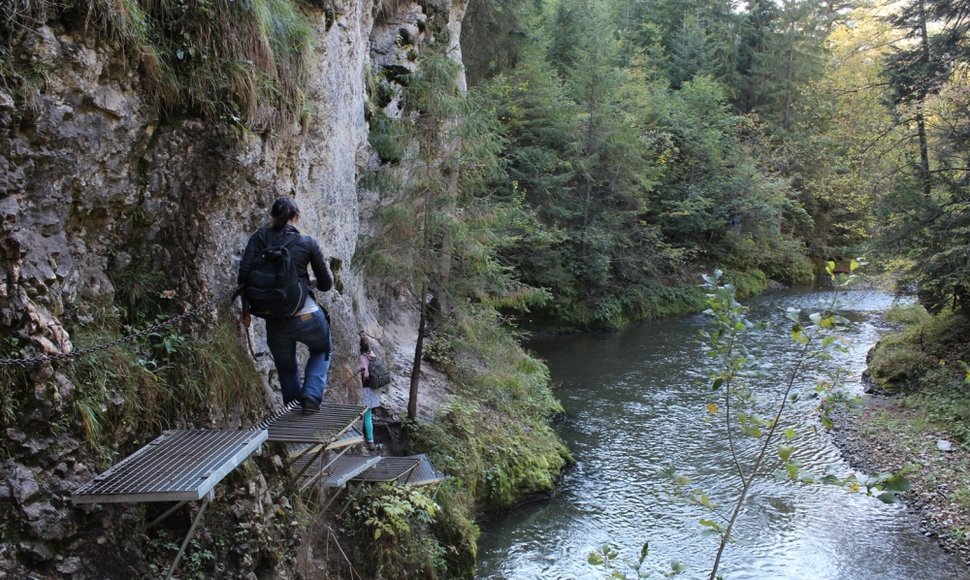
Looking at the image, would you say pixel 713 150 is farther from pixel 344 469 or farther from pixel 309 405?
pixel 309 405

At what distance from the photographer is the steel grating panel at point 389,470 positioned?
723cm

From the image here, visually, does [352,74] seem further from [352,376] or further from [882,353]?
[882,353]

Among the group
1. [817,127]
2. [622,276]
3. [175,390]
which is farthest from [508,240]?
[817,127]

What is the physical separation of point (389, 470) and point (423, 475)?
596mm

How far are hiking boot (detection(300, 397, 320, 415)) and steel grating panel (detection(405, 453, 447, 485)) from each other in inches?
96.9

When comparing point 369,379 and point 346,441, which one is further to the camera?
point 369,379

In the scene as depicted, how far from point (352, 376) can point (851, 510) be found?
8.07m

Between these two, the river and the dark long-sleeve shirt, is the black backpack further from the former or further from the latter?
the river

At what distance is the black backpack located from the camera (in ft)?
16.8

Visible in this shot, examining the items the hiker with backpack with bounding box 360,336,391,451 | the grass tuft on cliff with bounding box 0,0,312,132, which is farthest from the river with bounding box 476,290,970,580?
the grass tuft on cliff with bounding box 0,0,312,132

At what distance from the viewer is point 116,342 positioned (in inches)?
160

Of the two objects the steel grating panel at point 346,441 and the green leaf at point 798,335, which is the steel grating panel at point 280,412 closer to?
the steel grating panel at point 346,441

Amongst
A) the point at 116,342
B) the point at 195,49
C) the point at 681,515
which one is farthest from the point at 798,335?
the point at 681,515

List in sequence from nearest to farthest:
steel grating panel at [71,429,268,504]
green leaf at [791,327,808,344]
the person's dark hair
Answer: steel grating panel at [71,429,268,504] < green leaf at [791,327,808,344] < the person's dark hair
